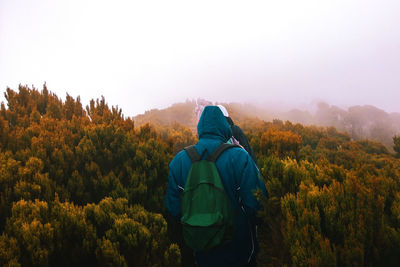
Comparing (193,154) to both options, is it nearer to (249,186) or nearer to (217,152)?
(217,152)

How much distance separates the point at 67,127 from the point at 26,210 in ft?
9.99

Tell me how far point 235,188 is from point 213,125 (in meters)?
0.76

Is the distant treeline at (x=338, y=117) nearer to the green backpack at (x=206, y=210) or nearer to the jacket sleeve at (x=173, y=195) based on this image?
the jacket sleeve at (x=173, y=195)

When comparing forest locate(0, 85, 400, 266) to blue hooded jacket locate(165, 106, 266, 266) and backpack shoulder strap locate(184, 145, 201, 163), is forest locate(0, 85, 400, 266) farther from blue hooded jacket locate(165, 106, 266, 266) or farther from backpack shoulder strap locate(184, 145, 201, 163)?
backpack shoulder strap locate(184, 145, 201, 163)

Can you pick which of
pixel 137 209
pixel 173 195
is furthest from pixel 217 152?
pixel 137 209

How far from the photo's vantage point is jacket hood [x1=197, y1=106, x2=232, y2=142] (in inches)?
95.3

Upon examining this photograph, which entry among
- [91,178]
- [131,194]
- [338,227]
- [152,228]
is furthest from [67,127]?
[338,227]

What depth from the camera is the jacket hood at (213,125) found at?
2.42 metres

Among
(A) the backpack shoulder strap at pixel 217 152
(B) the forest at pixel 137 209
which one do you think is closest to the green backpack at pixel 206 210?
(A) the backpack shoulder strap at pixel 217 152

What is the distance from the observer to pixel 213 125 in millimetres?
2434

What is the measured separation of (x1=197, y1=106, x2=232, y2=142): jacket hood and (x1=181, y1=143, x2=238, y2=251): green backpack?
1.26ft

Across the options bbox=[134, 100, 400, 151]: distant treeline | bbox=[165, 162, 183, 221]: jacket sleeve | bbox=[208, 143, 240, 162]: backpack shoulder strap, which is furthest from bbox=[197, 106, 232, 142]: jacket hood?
bbox=[134, 100, 400, 151]: distant treeline

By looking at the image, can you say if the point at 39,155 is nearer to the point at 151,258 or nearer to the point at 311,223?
the point at 151,258

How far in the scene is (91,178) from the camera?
351cm
